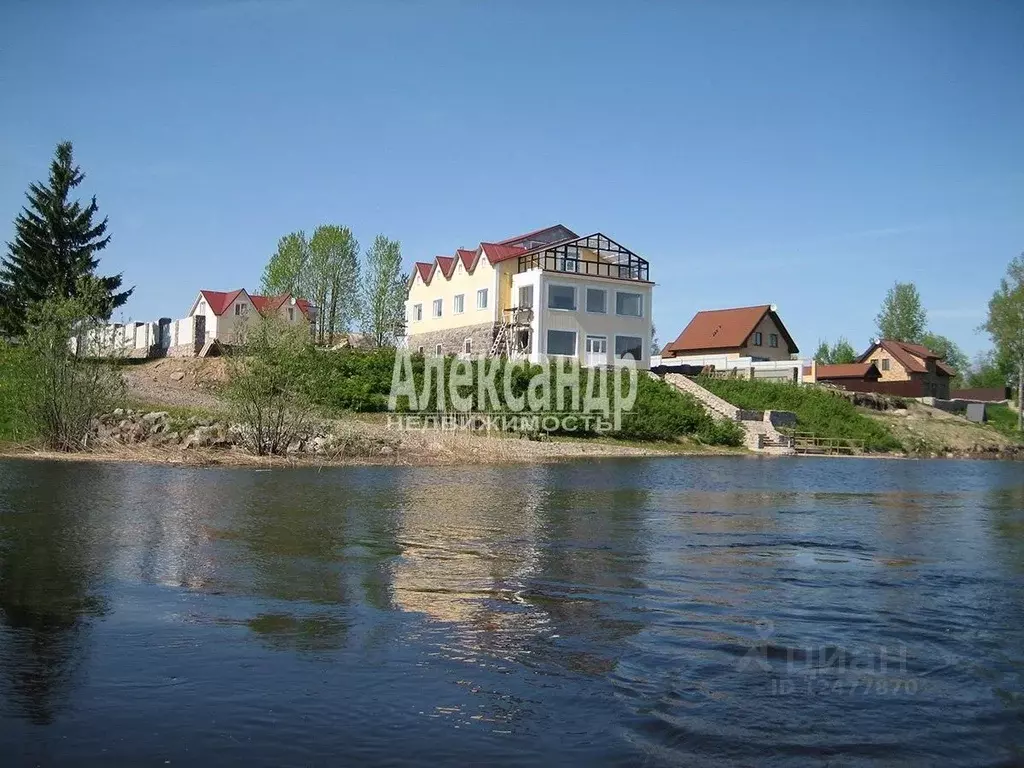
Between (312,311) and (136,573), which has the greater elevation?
(312,311)

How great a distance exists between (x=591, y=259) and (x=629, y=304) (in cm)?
374

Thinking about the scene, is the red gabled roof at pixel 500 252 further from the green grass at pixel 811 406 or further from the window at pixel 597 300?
the green grass at pixel 811 406

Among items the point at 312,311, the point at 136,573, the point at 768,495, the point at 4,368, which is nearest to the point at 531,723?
the point at 136,573

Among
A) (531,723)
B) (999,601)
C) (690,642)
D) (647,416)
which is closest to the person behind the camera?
(531,723)

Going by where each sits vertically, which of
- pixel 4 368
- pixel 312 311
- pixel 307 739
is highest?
pixel 312 311

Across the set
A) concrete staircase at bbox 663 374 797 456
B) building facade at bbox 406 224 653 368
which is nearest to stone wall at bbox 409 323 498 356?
building facade at bbox 406 224 653 368

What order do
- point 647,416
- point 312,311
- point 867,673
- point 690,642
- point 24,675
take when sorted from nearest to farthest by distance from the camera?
point 24,675
point 867,673
point 690,642
point 647,416
point 312,311

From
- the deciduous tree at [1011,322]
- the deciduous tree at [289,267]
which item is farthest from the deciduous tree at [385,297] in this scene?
the deciduous tree at [1011,322]

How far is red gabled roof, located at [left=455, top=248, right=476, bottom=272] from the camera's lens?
57.8m

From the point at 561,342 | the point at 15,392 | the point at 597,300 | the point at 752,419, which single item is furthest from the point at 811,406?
the point at 15,392

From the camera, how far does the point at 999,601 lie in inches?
424

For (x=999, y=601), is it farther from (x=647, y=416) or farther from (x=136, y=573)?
(x=647, y=416)

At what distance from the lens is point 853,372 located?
7612 centimetres

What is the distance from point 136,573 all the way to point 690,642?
278 inches
